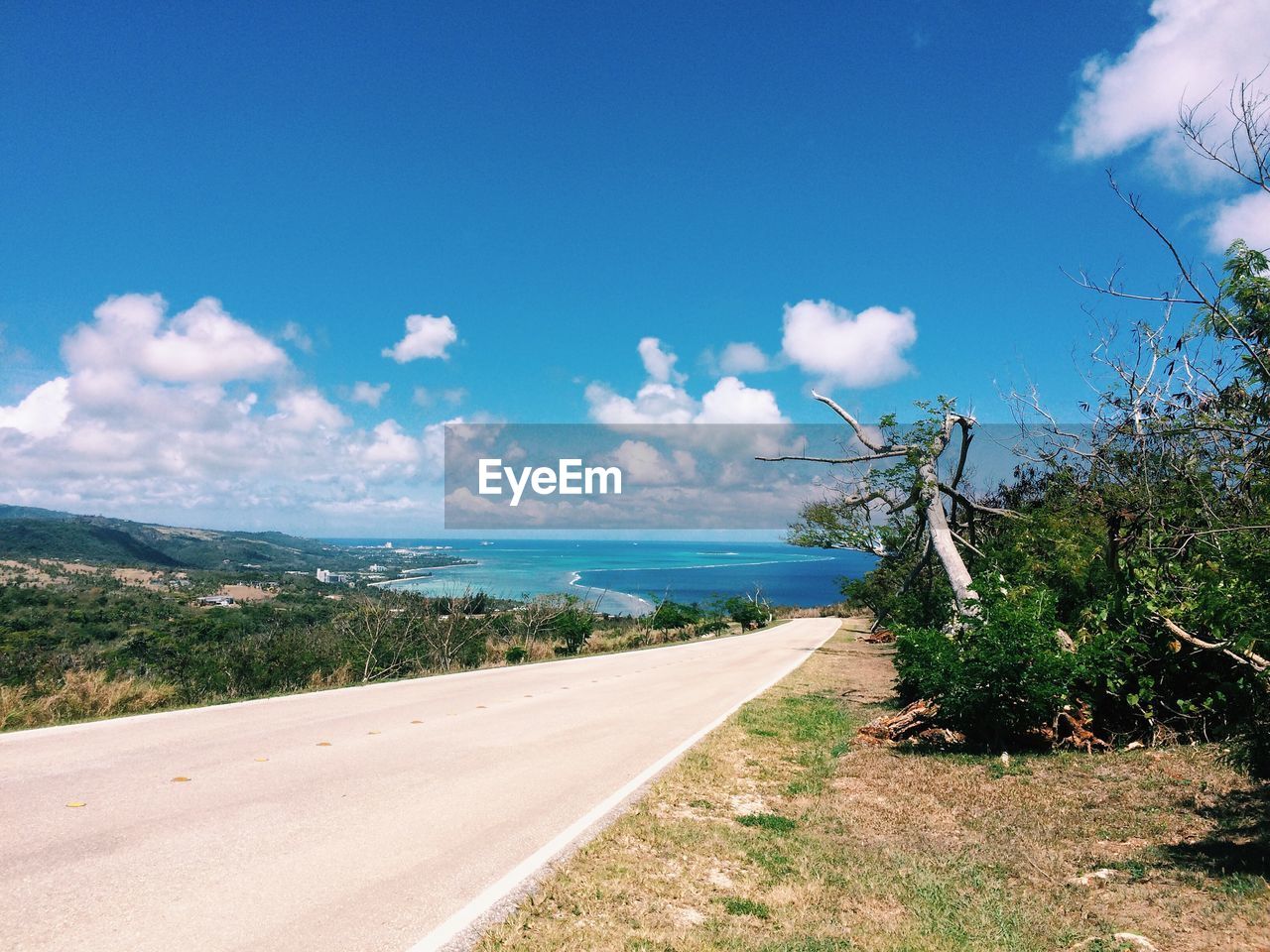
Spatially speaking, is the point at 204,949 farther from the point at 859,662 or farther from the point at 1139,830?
the point at 859,662

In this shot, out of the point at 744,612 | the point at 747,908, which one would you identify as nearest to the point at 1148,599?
the point at 747,908

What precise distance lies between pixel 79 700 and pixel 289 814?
275 inches

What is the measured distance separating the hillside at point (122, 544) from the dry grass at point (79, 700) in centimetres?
9300

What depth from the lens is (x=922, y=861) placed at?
17.6ft

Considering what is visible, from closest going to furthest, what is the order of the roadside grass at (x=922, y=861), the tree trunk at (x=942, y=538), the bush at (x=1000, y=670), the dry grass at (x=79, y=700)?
the roadside grass at (x=922, y=861)
the bush at (x=1000, y=670)
the dry grass at (x=79, y=700)
the tree trunk at (x=942, y=538)

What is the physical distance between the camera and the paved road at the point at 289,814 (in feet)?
12.8

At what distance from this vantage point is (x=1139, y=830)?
223 inches

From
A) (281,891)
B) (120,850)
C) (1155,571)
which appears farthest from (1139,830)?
(120,850)

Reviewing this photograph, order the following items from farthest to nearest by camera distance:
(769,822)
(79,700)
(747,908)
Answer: (79,700), (769,822), (747,908)

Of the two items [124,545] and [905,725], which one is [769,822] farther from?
[124,545]

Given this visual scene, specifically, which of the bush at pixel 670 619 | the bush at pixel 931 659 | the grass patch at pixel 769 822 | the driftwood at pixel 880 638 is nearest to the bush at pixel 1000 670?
the bush at pixel 931 659

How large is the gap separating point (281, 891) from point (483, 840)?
1493mm

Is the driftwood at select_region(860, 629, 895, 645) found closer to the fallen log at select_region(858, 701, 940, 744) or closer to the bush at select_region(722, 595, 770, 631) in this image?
the bush at select_region(722, 595, 770, 631)

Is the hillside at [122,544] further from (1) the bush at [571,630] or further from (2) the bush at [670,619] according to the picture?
(1) the bush at [571,630]
